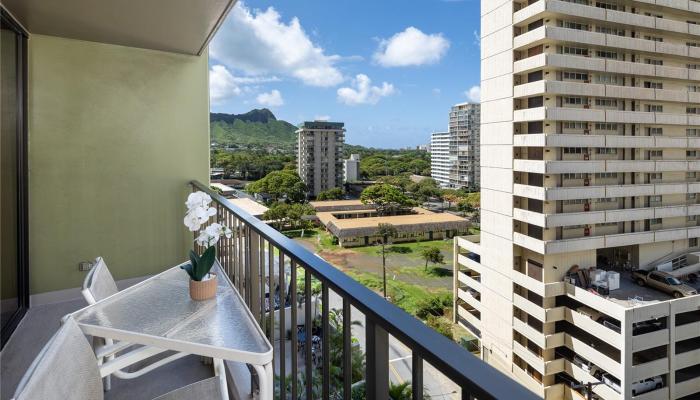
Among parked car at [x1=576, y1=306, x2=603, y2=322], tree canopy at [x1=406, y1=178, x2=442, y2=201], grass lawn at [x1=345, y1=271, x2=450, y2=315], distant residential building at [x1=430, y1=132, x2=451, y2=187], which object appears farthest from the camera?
distant residential building at [x1=430, y1=132, x2=451, y2=187]

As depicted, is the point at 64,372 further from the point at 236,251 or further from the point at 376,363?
the point at 236,251

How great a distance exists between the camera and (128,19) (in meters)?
→ 2.39

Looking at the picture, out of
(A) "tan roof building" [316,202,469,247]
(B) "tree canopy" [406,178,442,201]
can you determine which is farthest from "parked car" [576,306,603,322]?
(B) "tree canopy" [406,178,442,201]

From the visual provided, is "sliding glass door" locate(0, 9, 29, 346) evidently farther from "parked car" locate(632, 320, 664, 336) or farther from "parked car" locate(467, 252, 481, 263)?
"parked car" locate(467, 252, 481, 263)

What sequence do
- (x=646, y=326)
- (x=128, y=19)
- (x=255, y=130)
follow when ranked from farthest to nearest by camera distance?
1. (x=255, y=130)
2. (x=646, y=326)
3. (x=128, y=19)

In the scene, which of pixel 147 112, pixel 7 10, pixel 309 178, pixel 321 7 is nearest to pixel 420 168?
pixel 309 178

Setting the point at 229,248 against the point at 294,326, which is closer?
the point at 294,326

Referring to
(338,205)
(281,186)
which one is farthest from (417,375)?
(338,205)

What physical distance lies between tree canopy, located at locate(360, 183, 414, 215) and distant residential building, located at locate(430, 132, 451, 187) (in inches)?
60.5

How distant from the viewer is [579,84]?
A: 39.5ft

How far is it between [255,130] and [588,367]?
13.4 meters

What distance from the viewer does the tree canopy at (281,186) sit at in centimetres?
846

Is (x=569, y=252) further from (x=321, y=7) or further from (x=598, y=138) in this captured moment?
(x=321, y=7)

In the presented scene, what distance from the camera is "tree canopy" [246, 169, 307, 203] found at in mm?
8461
